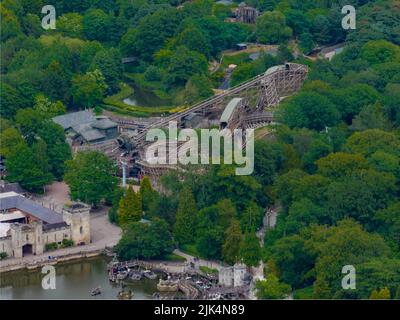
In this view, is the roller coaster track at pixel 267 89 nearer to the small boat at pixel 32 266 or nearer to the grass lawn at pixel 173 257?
the grass lawn at pixel 173 257

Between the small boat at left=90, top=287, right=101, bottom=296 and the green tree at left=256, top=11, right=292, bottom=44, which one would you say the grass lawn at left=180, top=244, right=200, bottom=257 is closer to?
the small boat at left=90, top=287, right=101, bottom=296

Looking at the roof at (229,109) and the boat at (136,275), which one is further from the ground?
the roof at (229,109)

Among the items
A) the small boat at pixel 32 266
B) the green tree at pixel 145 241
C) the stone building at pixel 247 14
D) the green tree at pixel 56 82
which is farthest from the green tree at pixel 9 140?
the stone building at pixel 247 14

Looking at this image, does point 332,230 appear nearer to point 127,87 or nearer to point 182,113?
point 182,113

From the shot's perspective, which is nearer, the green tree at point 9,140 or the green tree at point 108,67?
the green tree at point 9,140

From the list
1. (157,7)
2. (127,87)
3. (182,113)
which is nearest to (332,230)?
(182,113)

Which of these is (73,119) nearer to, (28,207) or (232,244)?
(28,207)
